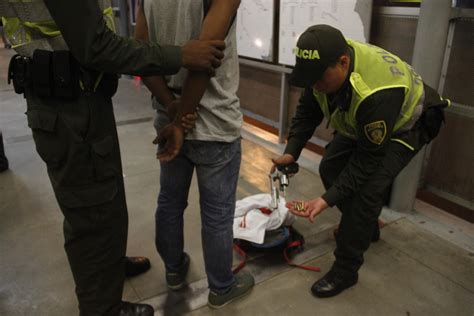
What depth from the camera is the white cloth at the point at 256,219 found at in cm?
217

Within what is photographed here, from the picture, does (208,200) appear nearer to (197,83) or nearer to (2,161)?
(197,83)

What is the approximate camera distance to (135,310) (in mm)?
A: 1687

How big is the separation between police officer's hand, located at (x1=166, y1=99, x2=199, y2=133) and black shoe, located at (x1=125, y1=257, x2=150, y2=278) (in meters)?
0.91

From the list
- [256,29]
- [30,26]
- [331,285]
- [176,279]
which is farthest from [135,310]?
[256,29]

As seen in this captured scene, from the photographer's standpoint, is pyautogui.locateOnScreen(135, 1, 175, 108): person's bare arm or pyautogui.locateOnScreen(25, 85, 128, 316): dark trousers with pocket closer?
pyautogui.locateOnScreen(25, 85, 128, 316): dark trousers with pocket

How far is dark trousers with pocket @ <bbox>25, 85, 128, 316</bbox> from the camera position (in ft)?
4.20

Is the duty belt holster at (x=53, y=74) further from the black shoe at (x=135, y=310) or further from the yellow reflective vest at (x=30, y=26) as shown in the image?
the black shoe at (x=135, y=310)

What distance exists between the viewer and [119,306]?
1625 mm

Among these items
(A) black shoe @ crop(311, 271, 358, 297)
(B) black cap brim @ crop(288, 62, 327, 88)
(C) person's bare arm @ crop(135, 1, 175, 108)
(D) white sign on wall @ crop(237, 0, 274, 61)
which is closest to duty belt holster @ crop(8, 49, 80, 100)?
(C) person's bare arm @ crop(135, 1, 175, 108)

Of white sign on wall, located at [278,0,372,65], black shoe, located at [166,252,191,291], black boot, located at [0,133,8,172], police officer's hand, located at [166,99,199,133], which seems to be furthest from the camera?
black boot, located at [0,133,8,172]

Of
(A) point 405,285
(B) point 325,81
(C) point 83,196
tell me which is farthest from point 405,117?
(C) point 83,196

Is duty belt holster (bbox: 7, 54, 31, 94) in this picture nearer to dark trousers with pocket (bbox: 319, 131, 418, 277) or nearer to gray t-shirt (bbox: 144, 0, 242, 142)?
gray t-shirt (bbox: 144, 0, 242, 142)

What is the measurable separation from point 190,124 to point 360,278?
1267mm

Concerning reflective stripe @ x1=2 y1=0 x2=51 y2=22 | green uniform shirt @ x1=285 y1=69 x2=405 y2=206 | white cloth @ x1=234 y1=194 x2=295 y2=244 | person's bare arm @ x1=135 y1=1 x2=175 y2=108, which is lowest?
white cloth @ x1=234 y1=194 x2=295 y2=244
